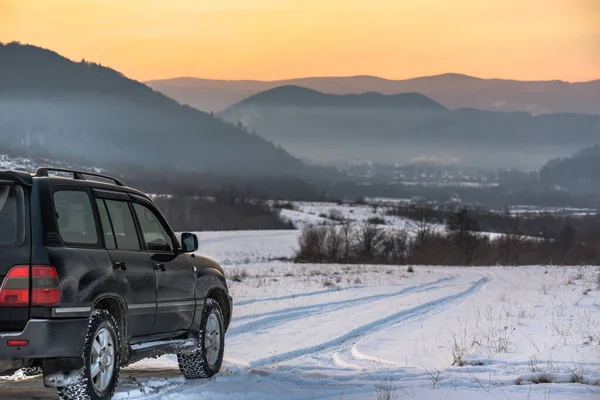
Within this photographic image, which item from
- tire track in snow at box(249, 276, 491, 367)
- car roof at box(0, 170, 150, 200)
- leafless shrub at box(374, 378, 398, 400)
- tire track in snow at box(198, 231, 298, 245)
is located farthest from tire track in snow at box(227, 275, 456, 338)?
tire track in snow at box(198, 231, 298, 245)

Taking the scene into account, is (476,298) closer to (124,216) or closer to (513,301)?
(513,301)

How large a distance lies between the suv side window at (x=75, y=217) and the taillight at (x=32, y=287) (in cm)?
44

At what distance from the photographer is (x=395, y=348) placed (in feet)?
48.8

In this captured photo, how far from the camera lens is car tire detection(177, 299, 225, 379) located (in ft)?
33.7

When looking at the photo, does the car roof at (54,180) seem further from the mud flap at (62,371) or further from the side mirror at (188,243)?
the mud flap at (62,371)

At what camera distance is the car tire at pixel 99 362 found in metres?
7.77

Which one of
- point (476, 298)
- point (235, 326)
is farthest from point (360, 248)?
point (235, 326)

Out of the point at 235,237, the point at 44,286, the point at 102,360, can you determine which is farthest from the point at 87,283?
the point at 235,237

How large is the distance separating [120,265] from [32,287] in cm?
121

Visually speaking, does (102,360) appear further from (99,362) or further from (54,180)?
(54,180)

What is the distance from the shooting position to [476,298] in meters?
25.7

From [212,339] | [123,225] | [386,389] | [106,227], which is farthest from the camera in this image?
[212,339]

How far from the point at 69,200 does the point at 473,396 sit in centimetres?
442

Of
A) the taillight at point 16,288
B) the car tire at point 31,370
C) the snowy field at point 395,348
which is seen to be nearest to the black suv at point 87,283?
the taillight at point 16,288
